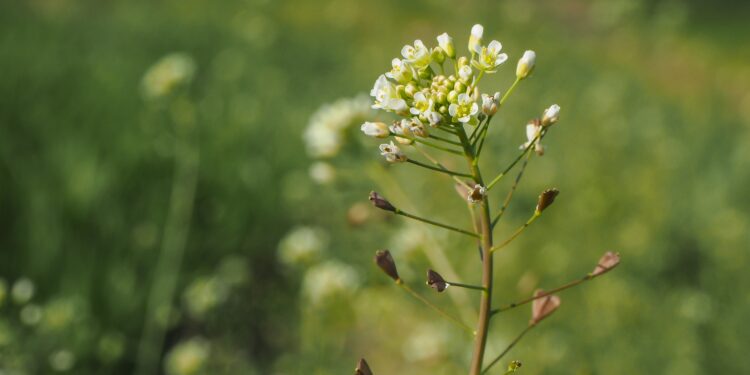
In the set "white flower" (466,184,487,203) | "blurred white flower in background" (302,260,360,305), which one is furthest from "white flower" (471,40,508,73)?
"blurred white flower in background" (302,260,360,305)

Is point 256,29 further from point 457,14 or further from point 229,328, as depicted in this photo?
point 457,14

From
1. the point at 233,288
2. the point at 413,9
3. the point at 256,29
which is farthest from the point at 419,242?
the point at 413,9

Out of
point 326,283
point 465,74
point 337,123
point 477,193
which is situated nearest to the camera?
point 477,193

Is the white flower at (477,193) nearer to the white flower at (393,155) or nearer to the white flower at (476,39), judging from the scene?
the white flower at (393,155)

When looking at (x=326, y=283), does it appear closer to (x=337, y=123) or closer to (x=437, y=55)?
(x=337, y=123)

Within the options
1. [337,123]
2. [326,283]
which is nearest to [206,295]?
[326,283]

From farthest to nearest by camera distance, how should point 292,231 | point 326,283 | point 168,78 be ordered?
1. point 292,231
2. point 168,78
3. point 326,283
